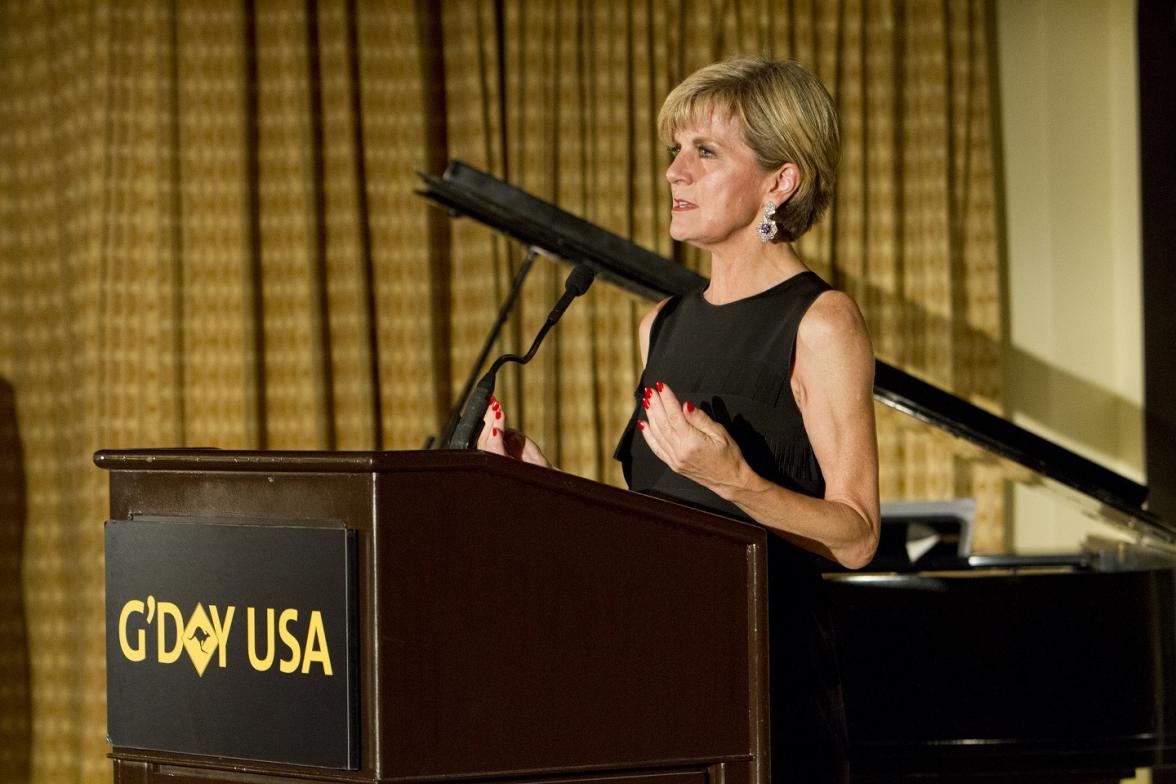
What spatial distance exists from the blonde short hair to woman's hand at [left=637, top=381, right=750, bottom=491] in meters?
0.38

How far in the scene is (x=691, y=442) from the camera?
3.95ft

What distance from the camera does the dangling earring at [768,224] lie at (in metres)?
1.50

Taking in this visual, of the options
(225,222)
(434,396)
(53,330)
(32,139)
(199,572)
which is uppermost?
(32,139)

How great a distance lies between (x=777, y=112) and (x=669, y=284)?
125 centimetres

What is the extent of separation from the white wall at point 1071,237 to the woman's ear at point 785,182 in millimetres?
3100

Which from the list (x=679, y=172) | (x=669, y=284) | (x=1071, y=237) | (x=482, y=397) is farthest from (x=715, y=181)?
(x=1071, y=237)

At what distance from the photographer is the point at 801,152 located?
148 cm

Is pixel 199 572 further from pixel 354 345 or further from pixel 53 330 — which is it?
pixel 53 330

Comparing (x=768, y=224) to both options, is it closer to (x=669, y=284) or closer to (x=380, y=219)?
(x=669, y=284)

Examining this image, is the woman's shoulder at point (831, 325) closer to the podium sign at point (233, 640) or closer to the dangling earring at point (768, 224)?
the dangling earring at point (768, 224)

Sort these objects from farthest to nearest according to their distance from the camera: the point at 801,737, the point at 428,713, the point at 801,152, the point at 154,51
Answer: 1. the point at 154,51
2. the point at 801,152
3. the point at 801,737
4. the point at 428,713

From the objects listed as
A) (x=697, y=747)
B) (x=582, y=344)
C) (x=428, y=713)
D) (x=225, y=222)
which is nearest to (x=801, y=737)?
(x=697, y=747)

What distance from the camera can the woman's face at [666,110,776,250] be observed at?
148 cm

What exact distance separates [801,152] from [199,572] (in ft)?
2.66
